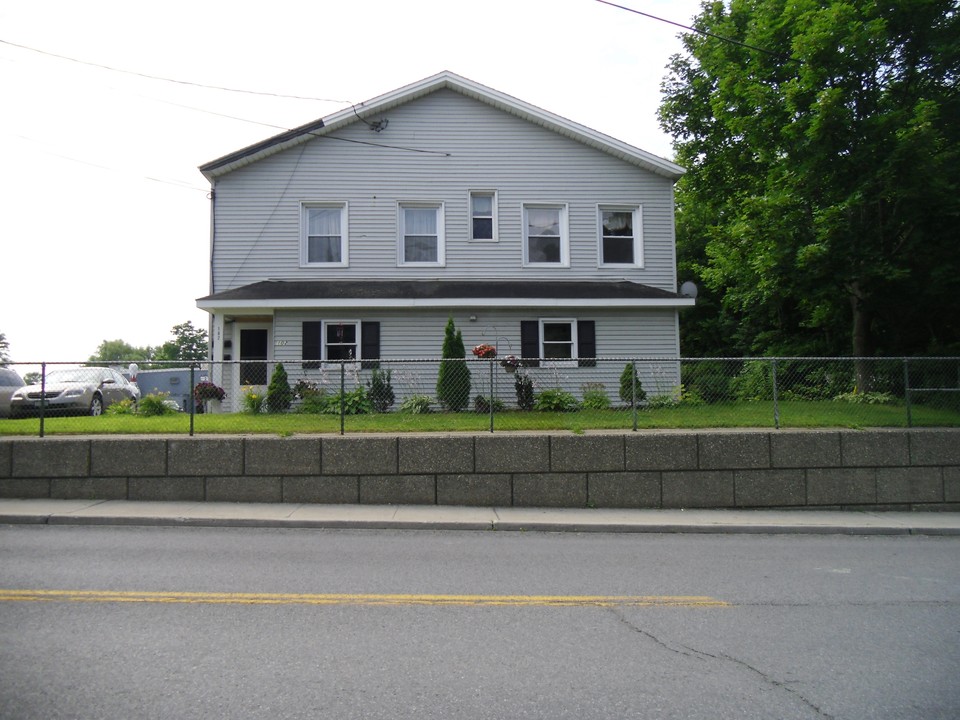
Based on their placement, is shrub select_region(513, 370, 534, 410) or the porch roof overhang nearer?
shrub select_region(513, 370, 534, 410)

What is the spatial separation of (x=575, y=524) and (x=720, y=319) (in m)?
27.4

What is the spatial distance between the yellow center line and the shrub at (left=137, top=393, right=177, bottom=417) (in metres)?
7.01

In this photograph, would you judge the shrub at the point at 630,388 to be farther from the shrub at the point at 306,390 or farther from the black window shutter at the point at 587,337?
the black window shutter at the point at 587,337

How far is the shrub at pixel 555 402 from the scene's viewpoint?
12.4 m

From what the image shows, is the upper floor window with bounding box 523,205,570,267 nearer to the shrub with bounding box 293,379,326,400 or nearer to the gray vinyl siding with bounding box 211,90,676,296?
the gray vinyl siding with bounding box 211,90,676,296

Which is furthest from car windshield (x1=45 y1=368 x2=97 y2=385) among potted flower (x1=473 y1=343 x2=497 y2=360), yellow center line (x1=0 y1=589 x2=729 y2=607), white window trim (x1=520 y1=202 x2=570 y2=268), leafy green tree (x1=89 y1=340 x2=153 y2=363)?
leafy green tree (x1=89 y1=340 x2=153 y2=363)

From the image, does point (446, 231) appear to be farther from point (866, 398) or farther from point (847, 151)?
point (866, 398)

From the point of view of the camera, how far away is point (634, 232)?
68.1 feet

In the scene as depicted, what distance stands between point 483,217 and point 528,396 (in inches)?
362

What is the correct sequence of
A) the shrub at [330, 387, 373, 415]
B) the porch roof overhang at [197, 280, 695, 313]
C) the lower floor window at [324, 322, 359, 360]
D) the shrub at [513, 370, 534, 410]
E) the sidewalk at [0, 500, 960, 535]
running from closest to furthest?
the sidewalk at [0, 500, 960, 535] → the shrub at [330, 387, 373, 415] → the shrub at [513, 370, 534, 410] → the porch roof overhang at [197, 280, 695, 313] → the lower floor window at [324, 322, 359, 360]

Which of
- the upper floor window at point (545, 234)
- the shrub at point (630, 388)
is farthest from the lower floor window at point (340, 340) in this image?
the shrub at point (630, 388)

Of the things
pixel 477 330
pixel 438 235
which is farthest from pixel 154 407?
pixel 438 235

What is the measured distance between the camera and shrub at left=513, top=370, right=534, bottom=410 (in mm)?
12344

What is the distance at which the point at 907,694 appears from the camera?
4.31 meters
